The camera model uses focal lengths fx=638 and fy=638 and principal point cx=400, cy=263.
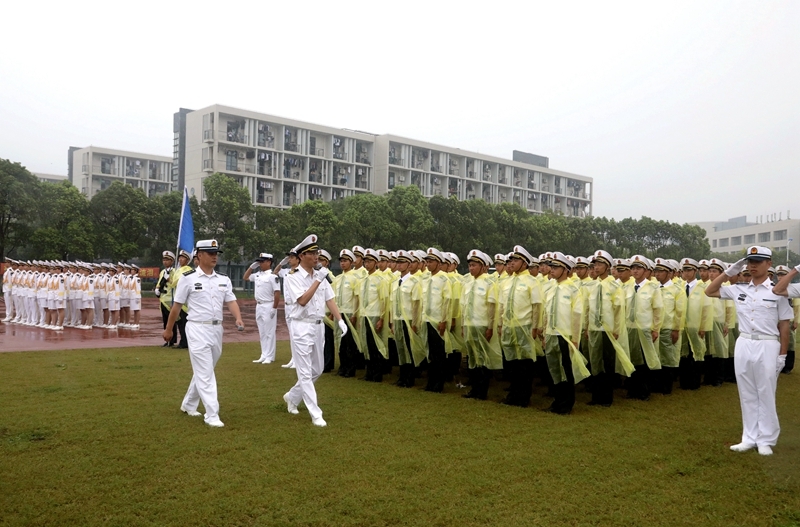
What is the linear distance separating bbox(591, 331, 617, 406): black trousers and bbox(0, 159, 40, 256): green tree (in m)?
29.5

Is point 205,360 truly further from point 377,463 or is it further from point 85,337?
point 85,337

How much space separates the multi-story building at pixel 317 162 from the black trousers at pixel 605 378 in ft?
146

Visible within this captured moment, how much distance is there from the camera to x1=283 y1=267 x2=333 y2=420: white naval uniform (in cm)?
675

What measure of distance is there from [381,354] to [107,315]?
1131 cm

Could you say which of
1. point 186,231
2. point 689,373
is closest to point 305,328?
point 689,373

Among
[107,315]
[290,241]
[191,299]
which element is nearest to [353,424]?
[191,299]

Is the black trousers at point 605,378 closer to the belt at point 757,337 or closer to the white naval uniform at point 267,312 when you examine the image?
the belt at point 757,337

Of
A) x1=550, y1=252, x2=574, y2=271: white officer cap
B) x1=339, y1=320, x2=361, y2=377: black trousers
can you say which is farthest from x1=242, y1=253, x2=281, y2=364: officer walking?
x1=550, y1=252, x2=574, y2=271: white officer cap

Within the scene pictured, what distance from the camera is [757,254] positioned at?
6098mm

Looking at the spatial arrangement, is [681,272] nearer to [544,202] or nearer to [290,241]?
[290,241]

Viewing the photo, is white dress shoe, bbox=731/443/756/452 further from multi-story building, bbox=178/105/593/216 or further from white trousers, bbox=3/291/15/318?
multi-story building, bbox=178/105/593/216

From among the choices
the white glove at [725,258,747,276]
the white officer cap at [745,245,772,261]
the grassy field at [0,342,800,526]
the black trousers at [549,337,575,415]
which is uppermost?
the white officer cap at [745,245,772,261]

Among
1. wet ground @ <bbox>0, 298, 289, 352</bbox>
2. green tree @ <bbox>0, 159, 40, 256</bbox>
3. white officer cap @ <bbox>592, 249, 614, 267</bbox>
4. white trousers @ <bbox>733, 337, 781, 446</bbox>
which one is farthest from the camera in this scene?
green tree @ <bbox>0, 159, 40, 256</bbox>

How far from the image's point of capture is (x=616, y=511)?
447 cm
